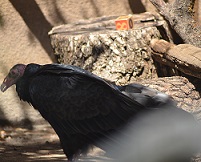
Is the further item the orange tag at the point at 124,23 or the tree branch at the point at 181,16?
the orange tag at the point at 124,23

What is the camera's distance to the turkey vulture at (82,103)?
5047 millimetres

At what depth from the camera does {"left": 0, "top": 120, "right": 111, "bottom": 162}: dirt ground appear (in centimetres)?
650

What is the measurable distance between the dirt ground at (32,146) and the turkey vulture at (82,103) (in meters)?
0.82

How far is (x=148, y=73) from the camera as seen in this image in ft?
23.3

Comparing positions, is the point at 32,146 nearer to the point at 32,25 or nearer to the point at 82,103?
the point at 32,25

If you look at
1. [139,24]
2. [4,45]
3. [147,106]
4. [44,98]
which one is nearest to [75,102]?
[44,98]

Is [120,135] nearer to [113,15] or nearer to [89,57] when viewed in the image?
[89,57]

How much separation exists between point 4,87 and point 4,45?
2281 millimetres

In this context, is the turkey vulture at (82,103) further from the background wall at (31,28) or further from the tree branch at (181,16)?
the background wall at (31,28)

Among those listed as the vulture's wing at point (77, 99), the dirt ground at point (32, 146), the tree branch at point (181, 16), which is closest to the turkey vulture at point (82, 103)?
the vulture's wing at point (77, 99)

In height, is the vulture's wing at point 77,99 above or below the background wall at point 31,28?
above

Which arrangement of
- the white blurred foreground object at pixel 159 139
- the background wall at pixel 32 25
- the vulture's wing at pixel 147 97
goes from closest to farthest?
the white blurred foreground object at pixel 159 139
the vulture's wing at pixel 147 97
the background wall at pixel 32 25

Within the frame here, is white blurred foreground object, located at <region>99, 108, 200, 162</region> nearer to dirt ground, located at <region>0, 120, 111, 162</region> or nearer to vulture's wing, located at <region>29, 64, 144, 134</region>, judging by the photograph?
vulture's wing, located at <region>29, 64, 144, 134</region>

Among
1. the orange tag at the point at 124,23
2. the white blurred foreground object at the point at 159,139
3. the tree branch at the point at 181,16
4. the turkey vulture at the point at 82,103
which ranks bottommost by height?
the tree branch at the point at 181,16
